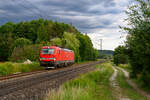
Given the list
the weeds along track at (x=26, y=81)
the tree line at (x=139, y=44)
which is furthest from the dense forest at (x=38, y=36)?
the tree line at (x=139, y=44)

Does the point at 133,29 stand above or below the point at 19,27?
below

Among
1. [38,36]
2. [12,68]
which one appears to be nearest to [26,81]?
[12,68]

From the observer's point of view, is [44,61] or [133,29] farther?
[44,61]

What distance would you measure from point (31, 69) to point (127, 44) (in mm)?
17030

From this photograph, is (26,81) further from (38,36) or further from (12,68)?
(38,36)

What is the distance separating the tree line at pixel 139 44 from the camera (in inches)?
454

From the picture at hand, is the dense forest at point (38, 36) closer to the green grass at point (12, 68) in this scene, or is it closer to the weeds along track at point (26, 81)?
the green grass at point (12, 68)

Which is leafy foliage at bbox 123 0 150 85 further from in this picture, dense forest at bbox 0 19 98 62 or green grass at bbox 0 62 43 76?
dense forest at bbox 0 19 98 62

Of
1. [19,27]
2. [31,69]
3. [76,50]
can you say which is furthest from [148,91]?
[19,27]

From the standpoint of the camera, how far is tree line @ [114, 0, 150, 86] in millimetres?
11525

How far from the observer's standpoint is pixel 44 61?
98.0ft

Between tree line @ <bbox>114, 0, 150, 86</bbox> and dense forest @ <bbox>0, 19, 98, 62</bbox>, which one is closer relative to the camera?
tree line @ <bbox>114, 0, 150, 86</bbox>

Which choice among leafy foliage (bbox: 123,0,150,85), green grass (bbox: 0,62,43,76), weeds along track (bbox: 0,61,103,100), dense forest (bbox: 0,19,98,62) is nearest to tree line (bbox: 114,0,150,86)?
leafy foliage (bbox: 123,0,150,85)

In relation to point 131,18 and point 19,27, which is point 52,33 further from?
point 131,18
